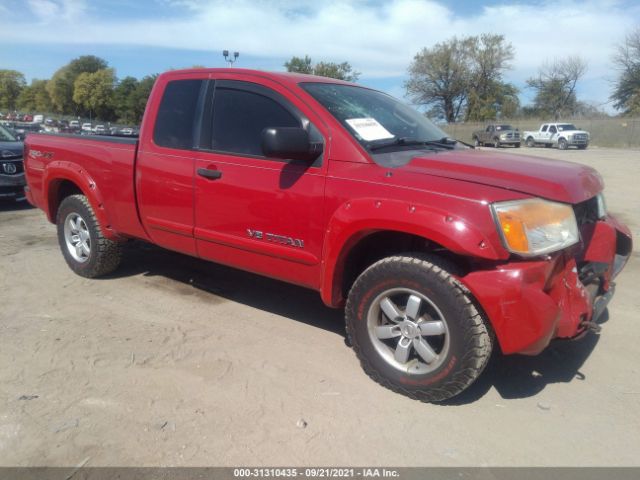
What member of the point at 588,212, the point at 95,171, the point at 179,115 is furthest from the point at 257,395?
the point at 95,171

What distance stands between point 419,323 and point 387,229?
1.83ft

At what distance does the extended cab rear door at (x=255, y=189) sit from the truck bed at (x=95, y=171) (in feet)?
2.82

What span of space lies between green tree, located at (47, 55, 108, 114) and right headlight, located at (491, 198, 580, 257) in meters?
78.8

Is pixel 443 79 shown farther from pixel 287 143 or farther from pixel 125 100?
pixel 287 143

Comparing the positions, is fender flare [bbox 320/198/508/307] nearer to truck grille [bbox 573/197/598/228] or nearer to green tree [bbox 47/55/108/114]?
truck grille [bbox 573/197/598/228]

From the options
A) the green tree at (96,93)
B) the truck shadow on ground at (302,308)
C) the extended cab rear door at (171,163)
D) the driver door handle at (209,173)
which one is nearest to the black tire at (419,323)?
the truck shadow on ground at (302,308)

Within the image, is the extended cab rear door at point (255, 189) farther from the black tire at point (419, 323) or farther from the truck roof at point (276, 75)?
the black tire at point (419, 323)

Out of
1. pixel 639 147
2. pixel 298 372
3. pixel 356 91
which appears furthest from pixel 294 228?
pixel 639 147

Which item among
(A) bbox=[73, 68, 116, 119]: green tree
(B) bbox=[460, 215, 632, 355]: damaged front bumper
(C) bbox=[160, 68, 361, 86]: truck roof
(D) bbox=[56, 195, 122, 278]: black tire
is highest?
(A) bbox=[73, 68, 116, 119]: green tree

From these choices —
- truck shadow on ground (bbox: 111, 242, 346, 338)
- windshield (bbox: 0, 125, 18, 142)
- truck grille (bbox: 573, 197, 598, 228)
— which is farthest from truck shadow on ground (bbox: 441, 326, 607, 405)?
windshield (bbox: 0, 125, 18, 142)

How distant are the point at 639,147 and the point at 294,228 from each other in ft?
135

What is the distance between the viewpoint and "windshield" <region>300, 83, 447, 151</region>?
3354mm

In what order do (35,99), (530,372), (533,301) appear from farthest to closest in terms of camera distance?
(35,99) → (530,372) → (533,301)

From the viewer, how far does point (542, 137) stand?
37.6 m
